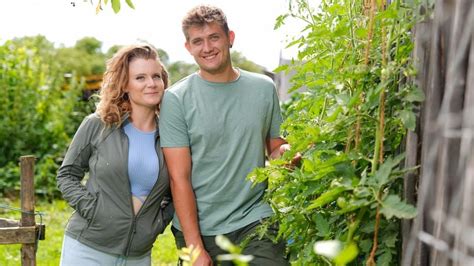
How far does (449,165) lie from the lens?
178 cm

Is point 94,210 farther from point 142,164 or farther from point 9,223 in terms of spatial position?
point 9,223

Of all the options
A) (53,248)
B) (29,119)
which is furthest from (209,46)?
(29,119)

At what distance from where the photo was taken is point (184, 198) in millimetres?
3418

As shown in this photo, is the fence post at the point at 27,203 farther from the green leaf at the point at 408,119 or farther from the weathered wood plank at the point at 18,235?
the green leaf at the point at 408,119

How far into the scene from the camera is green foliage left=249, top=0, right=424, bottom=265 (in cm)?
215

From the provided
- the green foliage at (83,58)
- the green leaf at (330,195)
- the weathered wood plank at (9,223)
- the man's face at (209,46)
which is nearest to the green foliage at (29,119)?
the green foliage at (83,58)

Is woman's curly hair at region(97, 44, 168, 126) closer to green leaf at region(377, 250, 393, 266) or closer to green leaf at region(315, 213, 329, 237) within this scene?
green leaf at region(315, 213, 329, 237)

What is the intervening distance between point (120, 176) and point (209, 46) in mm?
696

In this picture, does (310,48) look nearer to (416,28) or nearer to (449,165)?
(416,28)

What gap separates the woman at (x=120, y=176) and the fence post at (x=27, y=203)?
0.56 metres

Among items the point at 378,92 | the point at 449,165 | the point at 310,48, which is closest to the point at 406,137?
the point at 378,92

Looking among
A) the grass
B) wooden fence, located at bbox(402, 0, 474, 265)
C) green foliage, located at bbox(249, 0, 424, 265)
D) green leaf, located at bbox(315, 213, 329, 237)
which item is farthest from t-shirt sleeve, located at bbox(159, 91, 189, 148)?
the grass

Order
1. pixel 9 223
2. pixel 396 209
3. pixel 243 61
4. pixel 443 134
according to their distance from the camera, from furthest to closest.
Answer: pixel 243 61
pixel 9 223
pixel 396 209
pixel 443 134

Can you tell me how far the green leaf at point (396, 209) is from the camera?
197 cm
